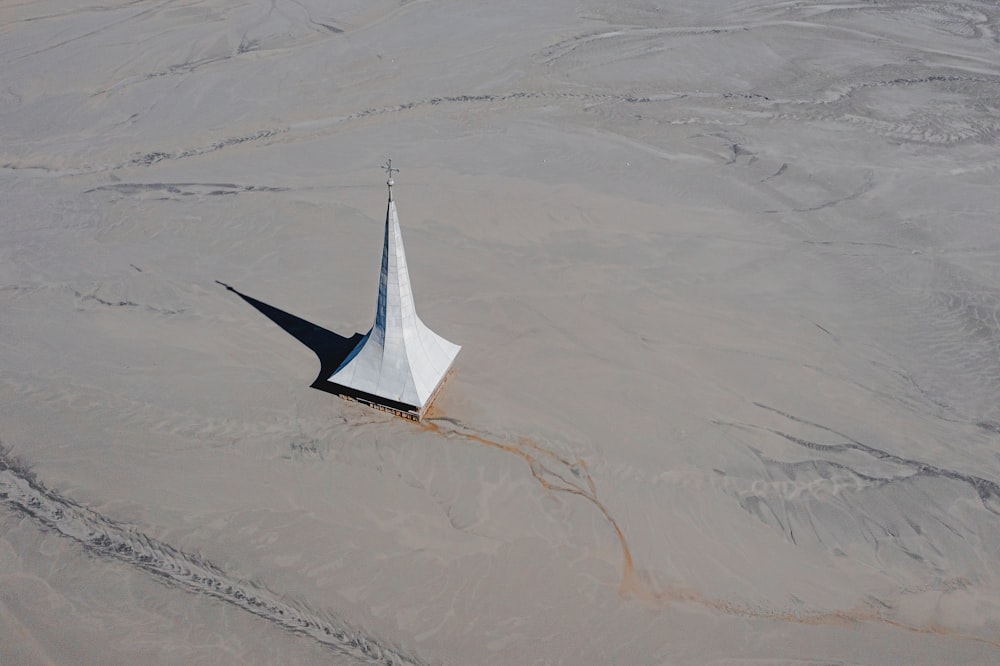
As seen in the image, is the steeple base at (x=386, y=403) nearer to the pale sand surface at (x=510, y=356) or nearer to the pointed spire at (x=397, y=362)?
the pointed spire at (x=397, y=362)

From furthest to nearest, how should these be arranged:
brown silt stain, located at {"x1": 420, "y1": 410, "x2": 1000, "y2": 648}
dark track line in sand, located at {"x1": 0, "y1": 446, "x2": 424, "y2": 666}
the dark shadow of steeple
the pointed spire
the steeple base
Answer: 1. the dark shadow of steeple
2. the steeple base
3. the pointed spire
4. brown silt stain, located at {"x1": 420, "y1": 410, "x2": 1000, "y2": 648}
5. dark track line in sand, located at {"x1": 0, "y1": 446, "x2": 424, "y2": 666}

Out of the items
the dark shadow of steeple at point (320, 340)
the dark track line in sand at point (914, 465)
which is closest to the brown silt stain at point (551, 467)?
the dark shadow of steeple at point (320, 340)

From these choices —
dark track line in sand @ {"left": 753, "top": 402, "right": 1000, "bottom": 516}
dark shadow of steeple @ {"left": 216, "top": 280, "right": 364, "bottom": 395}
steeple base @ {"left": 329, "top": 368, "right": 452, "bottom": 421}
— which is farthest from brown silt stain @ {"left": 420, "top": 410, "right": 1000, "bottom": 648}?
dark shadow of steeple @ {"left": 216, "top": 280, "right": 364, "bottom": 395}

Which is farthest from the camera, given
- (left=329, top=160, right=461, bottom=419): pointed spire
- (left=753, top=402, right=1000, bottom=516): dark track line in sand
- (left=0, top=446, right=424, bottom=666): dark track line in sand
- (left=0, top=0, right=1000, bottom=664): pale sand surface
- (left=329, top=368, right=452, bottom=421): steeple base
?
(left=329, top=368, right=452, bottom=421): steeple base

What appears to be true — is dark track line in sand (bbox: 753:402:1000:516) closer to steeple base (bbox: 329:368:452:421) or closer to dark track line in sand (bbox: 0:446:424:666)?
steeple base (bbox: 329:368:452:421)

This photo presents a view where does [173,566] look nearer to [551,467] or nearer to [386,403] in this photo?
[386,403]

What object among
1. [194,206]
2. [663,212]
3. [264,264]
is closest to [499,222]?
[663,212]
